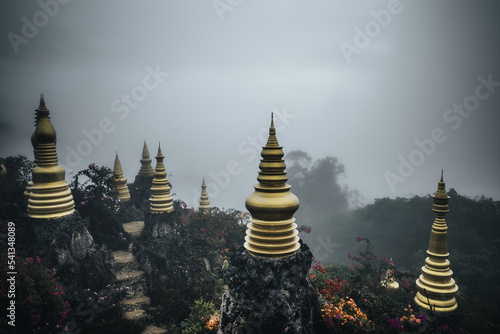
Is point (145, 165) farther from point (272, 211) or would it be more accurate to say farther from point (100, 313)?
point (272, 211)

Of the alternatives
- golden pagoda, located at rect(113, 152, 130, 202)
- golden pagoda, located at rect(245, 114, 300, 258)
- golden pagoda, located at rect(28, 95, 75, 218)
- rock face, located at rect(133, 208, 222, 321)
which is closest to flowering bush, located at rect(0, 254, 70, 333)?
golden pagoda, located at rect(28, 95, 75, 218)

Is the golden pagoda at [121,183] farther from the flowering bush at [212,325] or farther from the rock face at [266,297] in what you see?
the rock face at [266,297]

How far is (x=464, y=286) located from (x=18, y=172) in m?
30.1

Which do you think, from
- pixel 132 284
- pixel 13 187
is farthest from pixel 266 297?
pixel 13 187

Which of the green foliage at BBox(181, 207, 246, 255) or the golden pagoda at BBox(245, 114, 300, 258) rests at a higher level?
the golden pagoda at BBox(245, 114, 300, 258)

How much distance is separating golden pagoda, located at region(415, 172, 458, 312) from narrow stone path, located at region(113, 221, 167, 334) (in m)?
9.76

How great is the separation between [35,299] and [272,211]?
842 centimetres

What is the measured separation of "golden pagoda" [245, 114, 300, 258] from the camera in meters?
8.16

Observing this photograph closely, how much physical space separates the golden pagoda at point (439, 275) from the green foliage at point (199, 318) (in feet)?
24.6

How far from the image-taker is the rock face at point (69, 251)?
12977 mm

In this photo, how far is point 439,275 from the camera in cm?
1009

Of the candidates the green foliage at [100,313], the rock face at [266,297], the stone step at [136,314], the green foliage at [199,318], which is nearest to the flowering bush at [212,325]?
the green foliage at [199,318]

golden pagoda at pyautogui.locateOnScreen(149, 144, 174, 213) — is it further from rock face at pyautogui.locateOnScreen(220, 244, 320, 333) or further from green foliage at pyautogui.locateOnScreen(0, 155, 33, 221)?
rock face at pyautogui.locateOnScreen(220, 244, 320, 333)

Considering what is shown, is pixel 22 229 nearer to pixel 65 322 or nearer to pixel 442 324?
pixel 65 322
